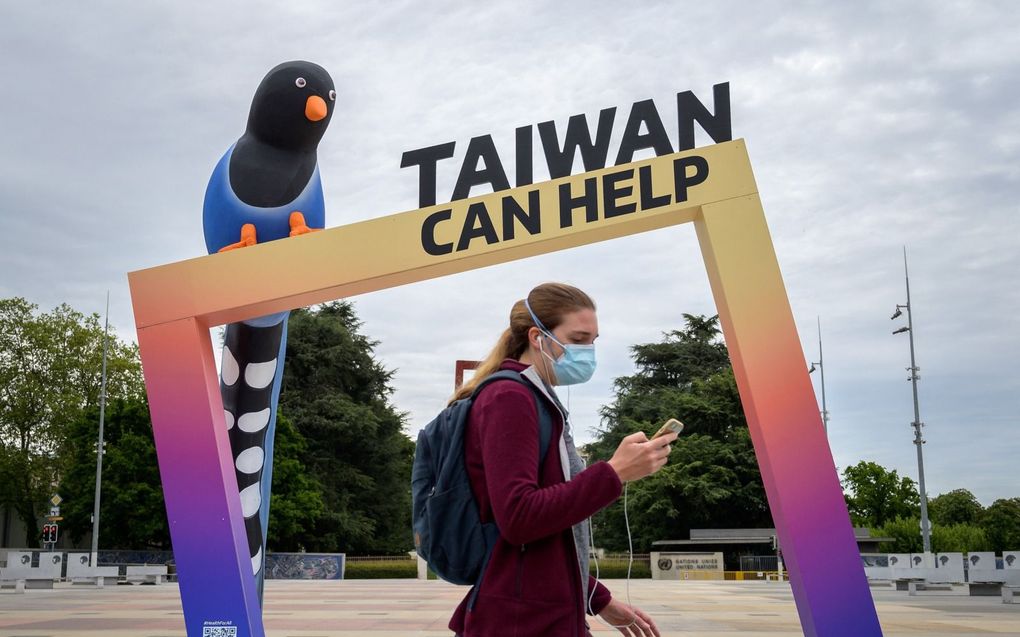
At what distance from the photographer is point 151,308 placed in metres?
6.08

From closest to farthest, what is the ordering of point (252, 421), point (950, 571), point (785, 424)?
point (785, 424)
point (252, 421)
point (950, 571)

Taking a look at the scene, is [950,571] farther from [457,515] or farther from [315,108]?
[457,515]

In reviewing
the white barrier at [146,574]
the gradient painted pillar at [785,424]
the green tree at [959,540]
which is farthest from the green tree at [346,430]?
the gradient painted pillar at [785,424]

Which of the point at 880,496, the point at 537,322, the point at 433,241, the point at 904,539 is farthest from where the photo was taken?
the point at 880,496

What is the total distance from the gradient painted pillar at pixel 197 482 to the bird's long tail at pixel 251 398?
2306 millimetres

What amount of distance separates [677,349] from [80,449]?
29704 millimetres

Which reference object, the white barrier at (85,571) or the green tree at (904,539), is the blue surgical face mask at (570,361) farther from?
the green tree at (904,539)

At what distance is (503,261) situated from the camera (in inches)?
225

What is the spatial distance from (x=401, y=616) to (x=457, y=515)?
13998 millimetres

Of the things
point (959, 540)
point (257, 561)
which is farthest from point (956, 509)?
point (257, 561)

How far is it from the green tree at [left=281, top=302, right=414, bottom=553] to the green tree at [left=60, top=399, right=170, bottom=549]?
26.4ft

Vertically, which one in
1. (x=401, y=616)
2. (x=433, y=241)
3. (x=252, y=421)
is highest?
(x=433, y=241)

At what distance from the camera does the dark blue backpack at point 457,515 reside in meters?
2.46

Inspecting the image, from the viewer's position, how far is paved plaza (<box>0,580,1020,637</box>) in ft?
40.9
